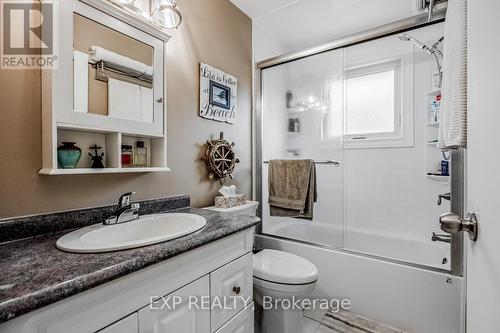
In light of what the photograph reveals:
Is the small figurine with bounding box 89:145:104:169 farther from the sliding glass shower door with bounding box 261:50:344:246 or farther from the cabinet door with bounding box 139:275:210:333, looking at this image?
the sliding glass shower door with bounding box 261:50:344:246

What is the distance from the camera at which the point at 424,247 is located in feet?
6.88

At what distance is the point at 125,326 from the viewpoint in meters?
0.67

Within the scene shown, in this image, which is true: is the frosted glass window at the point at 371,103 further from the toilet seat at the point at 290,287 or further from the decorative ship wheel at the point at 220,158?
the toilet seat at the point at 290,287

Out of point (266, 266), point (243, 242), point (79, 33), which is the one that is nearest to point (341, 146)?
point (266, 266)

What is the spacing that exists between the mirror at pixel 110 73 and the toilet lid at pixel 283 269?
1.07 metres

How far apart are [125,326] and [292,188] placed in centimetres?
150

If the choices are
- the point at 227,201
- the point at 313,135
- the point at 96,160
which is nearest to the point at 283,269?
the point at 227,201

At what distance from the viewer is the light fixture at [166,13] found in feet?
→ 4.10

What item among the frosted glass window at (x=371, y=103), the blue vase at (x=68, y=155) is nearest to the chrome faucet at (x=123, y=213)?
the blue vase at (x=68, y=155)

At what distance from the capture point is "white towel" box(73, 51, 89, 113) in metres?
0.96

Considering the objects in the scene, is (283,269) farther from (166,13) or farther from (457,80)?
(166,13)

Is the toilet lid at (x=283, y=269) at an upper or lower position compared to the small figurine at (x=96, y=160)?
lower

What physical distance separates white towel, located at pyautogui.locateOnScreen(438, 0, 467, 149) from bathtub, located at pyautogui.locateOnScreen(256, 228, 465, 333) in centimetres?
99

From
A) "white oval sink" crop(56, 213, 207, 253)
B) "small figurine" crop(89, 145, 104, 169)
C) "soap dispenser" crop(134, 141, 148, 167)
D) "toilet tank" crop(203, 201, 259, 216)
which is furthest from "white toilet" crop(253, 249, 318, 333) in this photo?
"small figurine" crop(89, 145, 104, 169)
